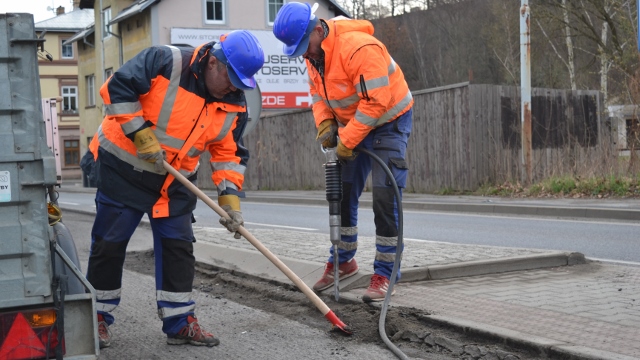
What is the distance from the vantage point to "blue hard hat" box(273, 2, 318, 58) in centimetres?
575

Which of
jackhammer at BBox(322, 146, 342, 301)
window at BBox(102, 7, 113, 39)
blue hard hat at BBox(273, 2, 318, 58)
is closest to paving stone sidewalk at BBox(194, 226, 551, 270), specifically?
jackhammer at BBox(322, 146, 342, 301)

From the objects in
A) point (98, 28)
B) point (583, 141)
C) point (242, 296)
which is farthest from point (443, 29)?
point (242, 296)

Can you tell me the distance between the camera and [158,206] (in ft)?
16.9

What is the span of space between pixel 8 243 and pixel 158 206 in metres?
1.59

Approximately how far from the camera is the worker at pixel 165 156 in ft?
16.5

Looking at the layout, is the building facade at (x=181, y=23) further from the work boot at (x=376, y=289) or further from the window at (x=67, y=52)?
the work boot at (x=376, y=289)

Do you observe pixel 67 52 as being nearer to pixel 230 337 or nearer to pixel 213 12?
pixel 213 12

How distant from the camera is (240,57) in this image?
4961mm

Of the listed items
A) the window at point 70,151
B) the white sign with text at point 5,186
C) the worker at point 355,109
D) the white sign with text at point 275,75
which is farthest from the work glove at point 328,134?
the window at point 70,151

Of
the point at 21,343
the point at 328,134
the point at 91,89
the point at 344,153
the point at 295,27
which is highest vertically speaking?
the point at 91,89

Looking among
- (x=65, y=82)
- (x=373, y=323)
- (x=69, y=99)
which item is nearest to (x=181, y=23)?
(x=65, y=82)

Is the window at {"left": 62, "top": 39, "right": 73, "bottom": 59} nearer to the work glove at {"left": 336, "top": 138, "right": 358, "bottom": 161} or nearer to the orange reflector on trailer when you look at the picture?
the work glove at {"left": 336, "top": 138, "right": 358, "bottom": 161}

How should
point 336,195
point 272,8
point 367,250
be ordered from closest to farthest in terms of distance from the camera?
point 336,195 → point 367,250 → point 272,8

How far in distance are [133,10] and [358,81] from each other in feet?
105
